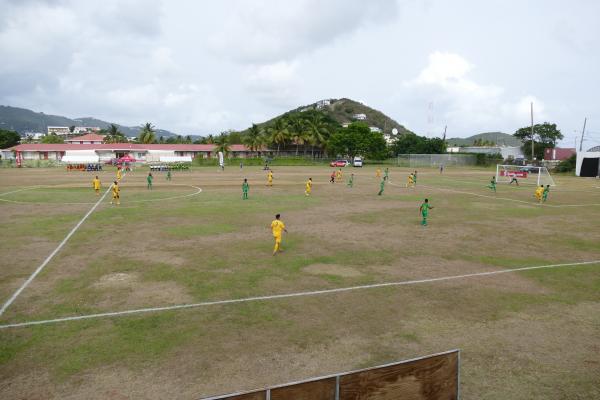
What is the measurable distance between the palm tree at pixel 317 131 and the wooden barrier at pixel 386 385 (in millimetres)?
98206

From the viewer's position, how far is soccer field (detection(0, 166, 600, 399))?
7629 mm

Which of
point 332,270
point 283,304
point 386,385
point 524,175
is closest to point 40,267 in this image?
point 283,304

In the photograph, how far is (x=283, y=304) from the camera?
429 inches

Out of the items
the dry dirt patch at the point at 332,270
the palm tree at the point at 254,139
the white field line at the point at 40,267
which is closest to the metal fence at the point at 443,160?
the palm tree at the point at 254,139

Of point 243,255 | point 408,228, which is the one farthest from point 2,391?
point 408,228

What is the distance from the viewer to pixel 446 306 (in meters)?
10.9

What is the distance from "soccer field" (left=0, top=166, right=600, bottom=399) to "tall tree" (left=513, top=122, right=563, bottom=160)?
3379 inches

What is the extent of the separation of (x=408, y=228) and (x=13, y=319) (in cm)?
1710

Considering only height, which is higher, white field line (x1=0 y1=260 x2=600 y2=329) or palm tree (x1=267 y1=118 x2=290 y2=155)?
palm tree (x1=267 y1=118 x2=290 y2=155)

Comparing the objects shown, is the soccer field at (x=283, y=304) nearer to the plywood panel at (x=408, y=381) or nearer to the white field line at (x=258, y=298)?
the white field line at (x=258, y=298)

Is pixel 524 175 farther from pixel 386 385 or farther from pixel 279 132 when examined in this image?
pixel 279 132

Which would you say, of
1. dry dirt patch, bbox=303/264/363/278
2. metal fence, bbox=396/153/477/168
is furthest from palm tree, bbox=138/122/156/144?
dry dirt patch, bbox=303/264/363/278

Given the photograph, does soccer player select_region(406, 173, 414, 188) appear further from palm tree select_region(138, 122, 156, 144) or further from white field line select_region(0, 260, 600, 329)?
palm tree select_region(138, 122, 156, 144)

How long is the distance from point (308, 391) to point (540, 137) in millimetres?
Answer: 117042
